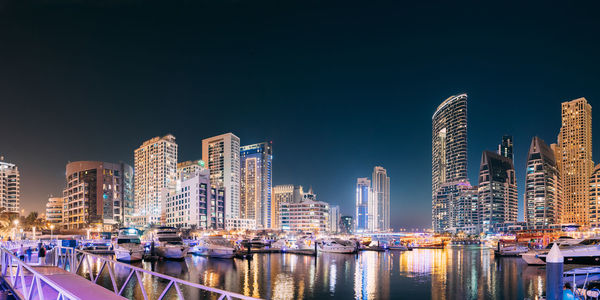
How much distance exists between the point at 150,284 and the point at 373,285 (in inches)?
832

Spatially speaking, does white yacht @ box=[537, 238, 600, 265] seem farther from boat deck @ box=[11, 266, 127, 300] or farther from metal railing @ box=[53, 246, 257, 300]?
boat deck @ box=[11, 266, 127, 300]

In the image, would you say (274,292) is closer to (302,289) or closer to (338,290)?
(302,289)

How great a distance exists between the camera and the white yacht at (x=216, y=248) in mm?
66312

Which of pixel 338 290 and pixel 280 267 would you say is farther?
pixel 280 267

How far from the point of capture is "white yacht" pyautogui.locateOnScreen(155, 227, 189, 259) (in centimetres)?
6134

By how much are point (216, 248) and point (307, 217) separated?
116749 mm

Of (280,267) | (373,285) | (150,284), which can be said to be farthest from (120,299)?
(280,267)

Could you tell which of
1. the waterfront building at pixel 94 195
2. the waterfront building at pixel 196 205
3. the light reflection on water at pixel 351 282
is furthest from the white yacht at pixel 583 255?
the waterfront building at pixel 94 195

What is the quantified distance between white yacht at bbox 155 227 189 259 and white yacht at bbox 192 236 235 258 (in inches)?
225

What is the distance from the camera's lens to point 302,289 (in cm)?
3728

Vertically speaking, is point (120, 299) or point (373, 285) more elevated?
point (120, 299)

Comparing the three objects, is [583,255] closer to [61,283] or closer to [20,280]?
[61,283]

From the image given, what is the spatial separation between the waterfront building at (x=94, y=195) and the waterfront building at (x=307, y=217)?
229ft

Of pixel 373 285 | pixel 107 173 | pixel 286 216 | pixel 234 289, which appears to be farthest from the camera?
pixel 286 216
